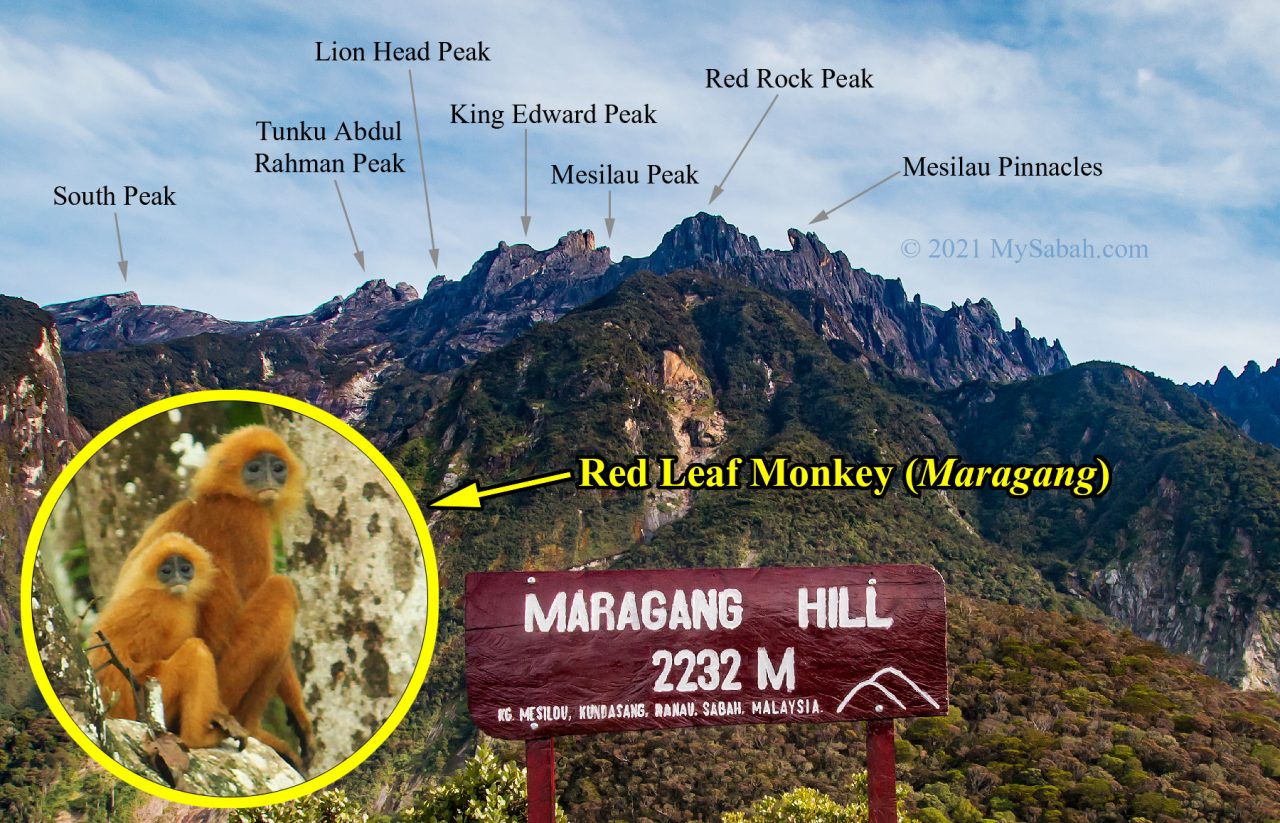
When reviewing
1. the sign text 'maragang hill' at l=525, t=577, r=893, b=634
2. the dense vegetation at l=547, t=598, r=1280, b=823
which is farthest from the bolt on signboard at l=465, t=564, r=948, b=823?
the dense vegetation at l=547, t=598, r=1280, b=823

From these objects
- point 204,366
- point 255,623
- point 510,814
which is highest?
point 204,366

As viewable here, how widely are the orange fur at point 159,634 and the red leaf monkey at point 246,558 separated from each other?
0.04m

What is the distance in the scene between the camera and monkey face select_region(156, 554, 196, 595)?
274cm

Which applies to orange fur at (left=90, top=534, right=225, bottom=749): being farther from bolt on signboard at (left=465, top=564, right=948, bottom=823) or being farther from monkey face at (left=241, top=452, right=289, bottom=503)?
bolt on signboard at (left=465, top=564, right=948, bottom=823)

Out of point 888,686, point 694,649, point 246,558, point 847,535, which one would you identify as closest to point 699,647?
point 694,649

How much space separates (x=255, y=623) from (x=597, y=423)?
391ft

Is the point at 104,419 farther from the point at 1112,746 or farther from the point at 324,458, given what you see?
the point at 324,458

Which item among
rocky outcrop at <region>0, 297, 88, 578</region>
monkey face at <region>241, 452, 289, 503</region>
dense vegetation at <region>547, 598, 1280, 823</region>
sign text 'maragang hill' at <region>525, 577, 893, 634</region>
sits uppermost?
rocky outcrop at <region>0, 297, 88, 578</region>

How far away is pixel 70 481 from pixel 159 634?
56 cm

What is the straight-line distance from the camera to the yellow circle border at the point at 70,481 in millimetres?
2717

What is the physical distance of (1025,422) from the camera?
508ft

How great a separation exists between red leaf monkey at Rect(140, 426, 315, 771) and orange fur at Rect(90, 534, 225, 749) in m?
0.04

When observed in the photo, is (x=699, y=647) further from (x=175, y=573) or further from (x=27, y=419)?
(x=27, y=419)

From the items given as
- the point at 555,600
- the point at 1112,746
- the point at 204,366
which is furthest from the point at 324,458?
the point at 204,366
